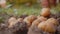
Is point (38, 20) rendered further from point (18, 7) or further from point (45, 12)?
point (18, 7)

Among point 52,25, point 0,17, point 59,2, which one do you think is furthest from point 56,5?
point 0,17

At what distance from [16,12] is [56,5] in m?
0.27

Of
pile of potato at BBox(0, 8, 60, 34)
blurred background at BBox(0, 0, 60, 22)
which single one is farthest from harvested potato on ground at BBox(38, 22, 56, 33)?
blurred background at BBox(0, 0, 60, 22)

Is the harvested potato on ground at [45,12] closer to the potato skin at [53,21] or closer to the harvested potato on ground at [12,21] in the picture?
the potato skin at [53,21]

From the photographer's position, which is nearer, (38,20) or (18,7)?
(38,20)

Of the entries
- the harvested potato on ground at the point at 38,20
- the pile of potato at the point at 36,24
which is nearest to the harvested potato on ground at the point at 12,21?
the pile of potato at the point at 36,24

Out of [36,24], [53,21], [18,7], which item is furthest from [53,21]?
[18,7]

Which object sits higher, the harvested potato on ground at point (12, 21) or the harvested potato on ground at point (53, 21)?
the harvested potato on ground at point (12, 21)

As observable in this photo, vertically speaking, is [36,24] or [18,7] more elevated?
[18,7]

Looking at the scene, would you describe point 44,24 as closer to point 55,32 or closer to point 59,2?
point 55,32

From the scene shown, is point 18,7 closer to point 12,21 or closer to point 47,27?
point 12,21

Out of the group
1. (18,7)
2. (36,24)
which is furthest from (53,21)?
(18,7)

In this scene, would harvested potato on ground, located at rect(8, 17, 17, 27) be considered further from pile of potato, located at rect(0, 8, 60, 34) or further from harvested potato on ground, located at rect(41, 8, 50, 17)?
harvested potato on ground, located at rect(41, 8, 50, 17)

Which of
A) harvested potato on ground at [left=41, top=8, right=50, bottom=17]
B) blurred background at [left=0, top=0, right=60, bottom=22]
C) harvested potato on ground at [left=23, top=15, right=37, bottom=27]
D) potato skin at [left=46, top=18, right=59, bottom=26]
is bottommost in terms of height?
potato skin at [left=46, top=18, right=59, bottom=26]
